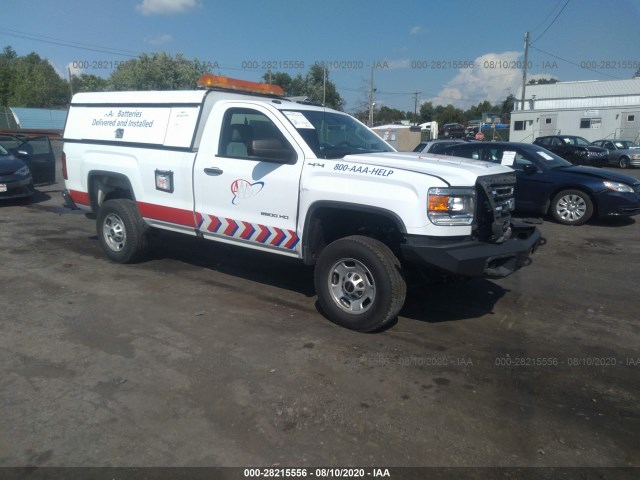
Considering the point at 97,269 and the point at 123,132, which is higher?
the point at 123,132

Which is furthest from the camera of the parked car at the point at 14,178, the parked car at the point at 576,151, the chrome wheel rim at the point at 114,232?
the parked car at the point at 576,151

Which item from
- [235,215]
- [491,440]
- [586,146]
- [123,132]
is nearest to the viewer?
[491,440]

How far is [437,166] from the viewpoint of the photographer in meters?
4.59

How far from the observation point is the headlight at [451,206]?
4.19 meters

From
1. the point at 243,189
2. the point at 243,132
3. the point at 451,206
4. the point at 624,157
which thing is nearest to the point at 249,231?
the point at 243,189

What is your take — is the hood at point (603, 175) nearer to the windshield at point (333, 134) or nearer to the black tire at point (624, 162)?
the windshield at point (333, 134)

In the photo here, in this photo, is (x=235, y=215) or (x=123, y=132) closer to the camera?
(x=235, y=215)

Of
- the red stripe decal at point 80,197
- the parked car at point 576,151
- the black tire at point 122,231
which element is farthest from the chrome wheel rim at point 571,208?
the parked car at point 576,151

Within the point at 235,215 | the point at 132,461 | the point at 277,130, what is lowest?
the point at 132,461

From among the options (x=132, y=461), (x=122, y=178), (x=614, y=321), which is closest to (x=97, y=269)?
(x=122, y=178)

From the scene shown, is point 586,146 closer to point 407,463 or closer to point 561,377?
point 561,377

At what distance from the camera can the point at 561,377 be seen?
3945 millimetres

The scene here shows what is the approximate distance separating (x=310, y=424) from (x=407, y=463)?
2.21 ft

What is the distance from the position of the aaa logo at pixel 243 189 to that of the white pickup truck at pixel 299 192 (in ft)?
0.05
